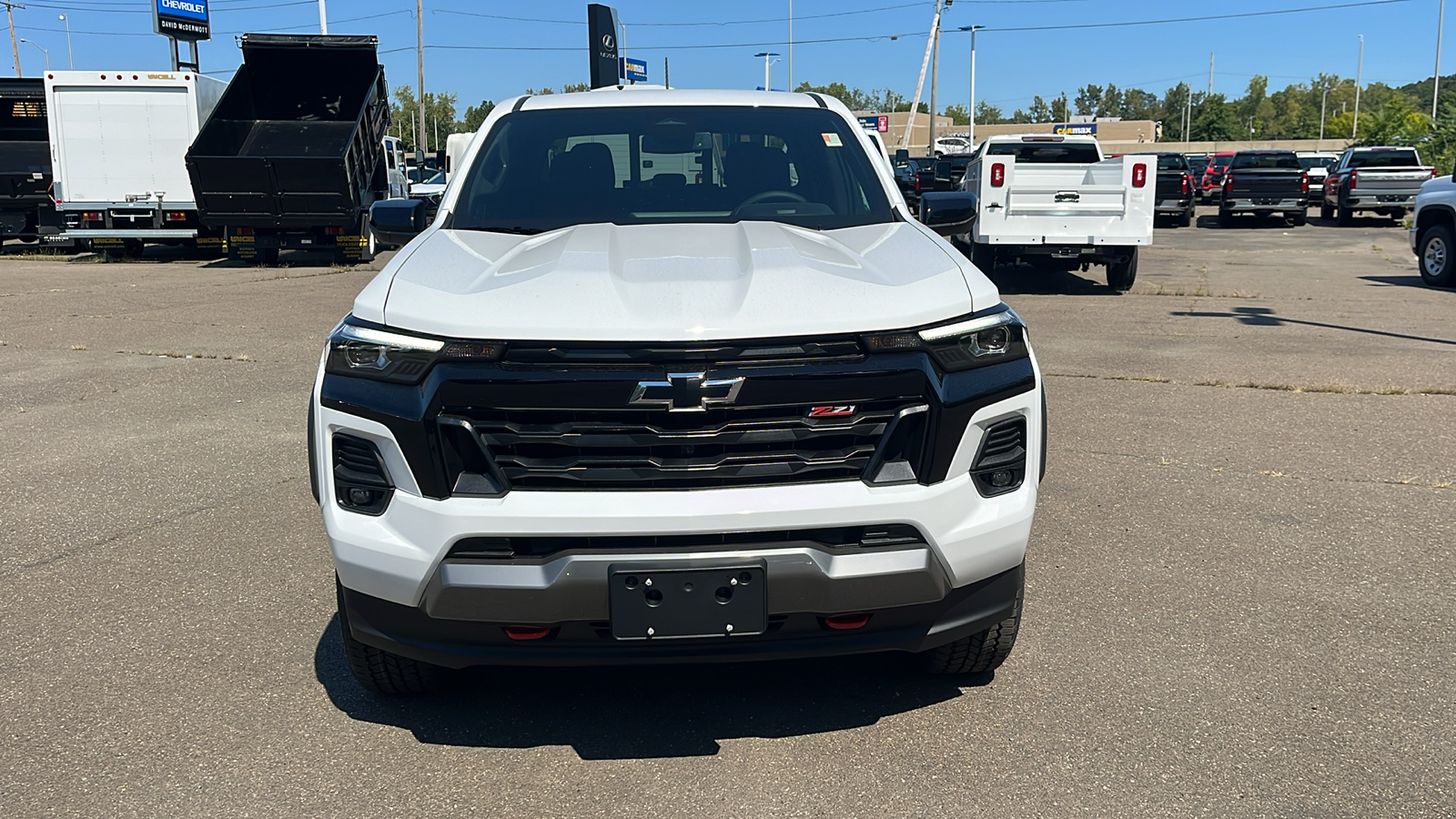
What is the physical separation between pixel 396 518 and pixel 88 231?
68.4 ft

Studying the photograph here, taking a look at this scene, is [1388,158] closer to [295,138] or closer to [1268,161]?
[1268,161]

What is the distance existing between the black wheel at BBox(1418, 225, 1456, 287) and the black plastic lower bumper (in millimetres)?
14810

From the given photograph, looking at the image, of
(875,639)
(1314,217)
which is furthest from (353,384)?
(1314,217)

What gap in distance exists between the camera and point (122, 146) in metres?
20.6

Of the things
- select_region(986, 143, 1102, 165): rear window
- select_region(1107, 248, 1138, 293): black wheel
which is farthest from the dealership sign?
select_region(1107, 248, 1138, 293): black wheel

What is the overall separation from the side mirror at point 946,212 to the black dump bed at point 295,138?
15.4m

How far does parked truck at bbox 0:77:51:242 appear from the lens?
71.9 feet

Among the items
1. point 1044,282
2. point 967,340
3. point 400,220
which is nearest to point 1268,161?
point 1044,282

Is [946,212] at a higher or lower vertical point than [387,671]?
higher

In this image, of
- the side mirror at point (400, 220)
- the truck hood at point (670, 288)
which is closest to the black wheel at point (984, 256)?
the side mirror at point (400, 220)

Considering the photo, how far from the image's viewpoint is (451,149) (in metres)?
11.2

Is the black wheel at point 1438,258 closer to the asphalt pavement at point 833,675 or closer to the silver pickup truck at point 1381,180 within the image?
the asphalt pavement at point 833,675

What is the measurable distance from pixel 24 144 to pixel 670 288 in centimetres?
2370

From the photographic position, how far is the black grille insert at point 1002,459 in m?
3.10
